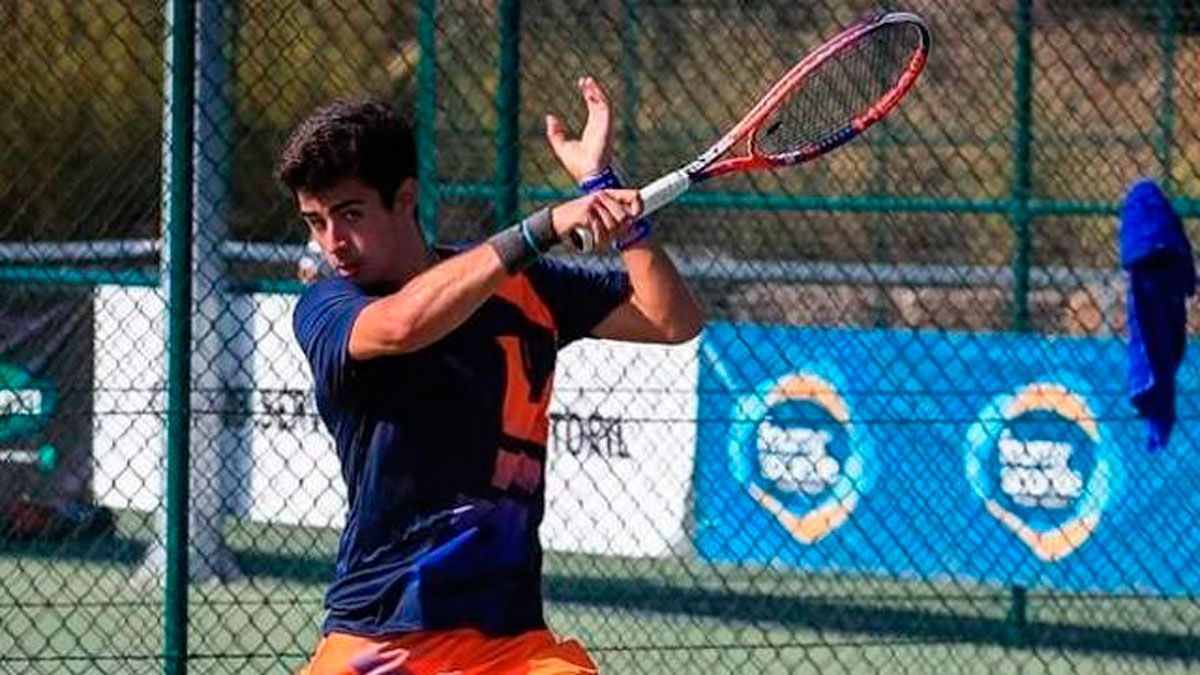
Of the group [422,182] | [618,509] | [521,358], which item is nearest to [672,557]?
[618,509]

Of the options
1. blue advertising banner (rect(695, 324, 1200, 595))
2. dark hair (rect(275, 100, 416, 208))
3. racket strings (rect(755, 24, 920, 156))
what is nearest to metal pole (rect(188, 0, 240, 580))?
blue advertising banner (rect(695, 324, 1200, 595))

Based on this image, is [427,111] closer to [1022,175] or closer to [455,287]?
[1022,175]

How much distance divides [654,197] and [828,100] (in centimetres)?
111

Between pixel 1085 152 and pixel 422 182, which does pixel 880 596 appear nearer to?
pixel 422 182

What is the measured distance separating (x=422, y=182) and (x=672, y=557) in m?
1.36

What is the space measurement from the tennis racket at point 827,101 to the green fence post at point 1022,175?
2815mm

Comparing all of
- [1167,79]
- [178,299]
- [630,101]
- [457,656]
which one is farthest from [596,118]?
[630,101]

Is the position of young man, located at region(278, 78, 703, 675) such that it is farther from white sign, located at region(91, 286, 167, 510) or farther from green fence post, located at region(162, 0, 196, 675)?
white sign, located at region(91, 286, 167, 510)

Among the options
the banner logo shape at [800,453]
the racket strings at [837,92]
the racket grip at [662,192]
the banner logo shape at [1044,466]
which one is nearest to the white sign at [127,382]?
the banner logo shape at [800,453]

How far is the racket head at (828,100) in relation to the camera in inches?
174

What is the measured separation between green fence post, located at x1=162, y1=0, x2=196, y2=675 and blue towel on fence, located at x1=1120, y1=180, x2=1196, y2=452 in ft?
7.95

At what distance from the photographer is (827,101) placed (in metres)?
4.82

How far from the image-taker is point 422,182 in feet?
24.4

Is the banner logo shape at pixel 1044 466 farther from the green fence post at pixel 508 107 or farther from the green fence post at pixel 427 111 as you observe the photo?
the green fence post at pixel 427 111
